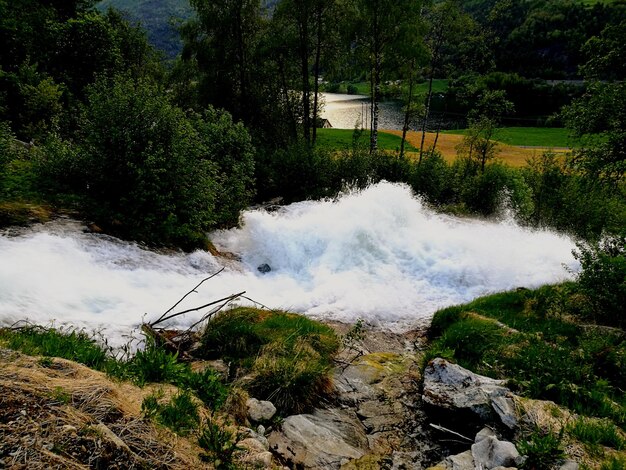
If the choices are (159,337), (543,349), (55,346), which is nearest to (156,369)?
(55,346)

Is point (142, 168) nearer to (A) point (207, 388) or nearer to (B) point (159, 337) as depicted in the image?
(B) point (159, 337)

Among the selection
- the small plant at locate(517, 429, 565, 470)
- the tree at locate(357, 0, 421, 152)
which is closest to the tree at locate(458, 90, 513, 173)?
the tree at locate(357, 0, 421, 152)

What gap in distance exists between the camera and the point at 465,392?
671 centimetres

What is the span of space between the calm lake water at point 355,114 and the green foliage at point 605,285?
74.5m

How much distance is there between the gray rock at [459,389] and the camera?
6293 millimetres

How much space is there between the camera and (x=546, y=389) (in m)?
6.82

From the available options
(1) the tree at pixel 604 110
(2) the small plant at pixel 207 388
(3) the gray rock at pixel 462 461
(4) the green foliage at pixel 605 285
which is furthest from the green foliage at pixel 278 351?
(1) the tree at pixel 604 110

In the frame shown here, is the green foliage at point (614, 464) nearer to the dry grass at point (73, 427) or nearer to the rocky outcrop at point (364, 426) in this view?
the rocky outcrop at point (364, 426)

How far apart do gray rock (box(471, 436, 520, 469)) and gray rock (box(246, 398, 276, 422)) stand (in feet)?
9.26

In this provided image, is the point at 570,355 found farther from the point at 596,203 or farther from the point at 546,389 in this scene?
the point at 596,203

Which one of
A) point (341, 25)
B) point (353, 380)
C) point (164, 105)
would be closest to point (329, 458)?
point (353, 380)

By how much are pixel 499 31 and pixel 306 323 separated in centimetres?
19384

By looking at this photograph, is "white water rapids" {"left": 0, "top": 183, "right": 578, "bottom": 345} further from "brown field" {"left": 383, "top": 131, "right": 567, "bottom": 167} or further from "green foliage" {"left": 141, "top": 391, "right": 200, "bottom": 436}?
"brown field" {"left": 383, "top": 131, "right": 567, "bottom": 167}

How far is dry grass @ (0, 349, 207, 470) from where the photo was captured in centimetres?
357
